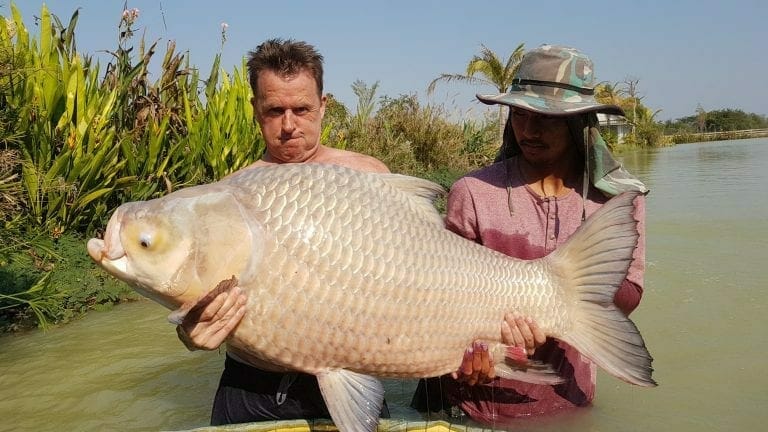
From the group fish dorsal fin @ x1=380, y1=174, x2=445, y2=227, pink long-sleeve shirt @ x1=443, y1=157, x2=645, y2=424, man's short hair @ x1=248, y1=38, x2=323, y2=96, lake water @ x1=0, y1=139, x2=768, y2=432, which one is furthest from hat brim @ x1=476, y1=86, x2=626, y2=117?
lake water @ x1=0, y1=139, x2=768, y2=432

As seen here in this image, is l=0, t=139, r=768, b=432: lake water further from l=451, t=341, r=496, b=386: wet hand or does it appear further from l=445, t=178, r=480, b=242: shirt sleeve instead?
l=445, t=178, r=480, b=242: shirt sleeve

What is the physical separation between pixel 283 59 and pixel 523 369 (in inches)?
56.3

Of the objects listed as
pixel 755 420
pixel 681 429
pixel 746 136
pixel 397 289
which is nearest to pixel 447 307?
pixel 397 289

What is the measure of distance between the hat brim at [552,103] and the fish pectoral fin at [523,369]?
2.87 ft

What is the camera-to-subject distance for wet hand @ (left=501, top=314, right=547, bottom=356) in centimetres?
220

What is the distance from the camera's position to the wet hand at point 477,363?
2.18 metres

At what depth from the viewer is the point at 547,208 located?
261cm

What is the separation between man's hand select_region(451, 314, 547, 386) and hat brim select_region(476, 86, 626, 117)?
2.51ft

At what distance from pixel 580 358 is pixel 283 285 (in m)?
1.46

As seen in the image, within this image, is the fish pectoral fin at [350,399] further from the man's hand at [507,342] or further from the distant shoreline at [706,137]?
the distant shoreline at [706,137]

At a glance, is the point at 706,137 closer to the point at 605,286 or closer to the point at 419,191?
the point at 605,286

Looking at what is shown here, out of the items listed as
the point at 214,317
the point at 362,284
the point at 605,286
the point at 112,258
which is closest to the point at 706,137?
the point at 605,286

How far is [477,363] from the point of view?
2195 mm

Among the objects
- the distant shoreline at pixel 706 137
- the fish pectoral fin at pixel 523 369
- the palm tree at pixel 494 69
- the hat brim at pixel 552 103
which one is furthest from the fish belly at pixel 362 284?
the distant shoreline at pixel 706 137
